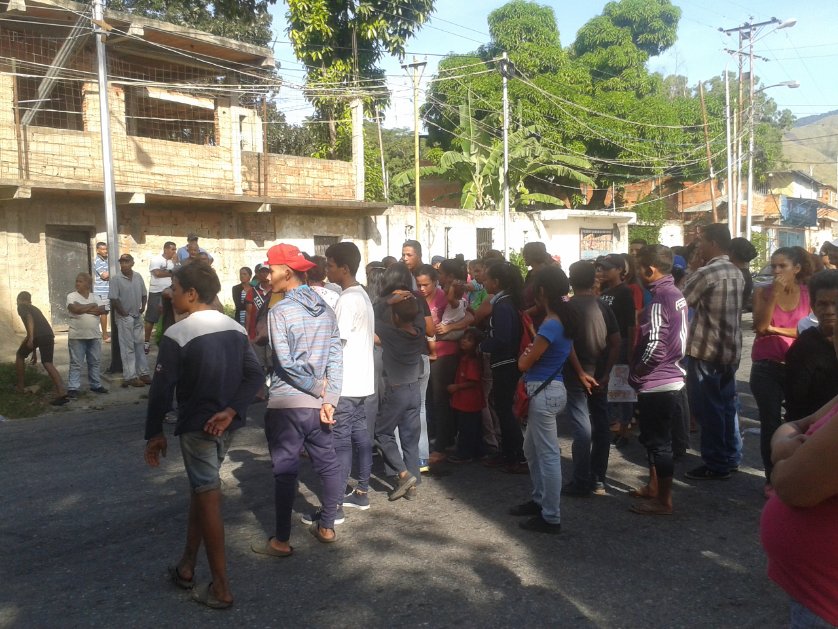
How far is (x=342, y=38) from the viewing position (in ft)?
77.8

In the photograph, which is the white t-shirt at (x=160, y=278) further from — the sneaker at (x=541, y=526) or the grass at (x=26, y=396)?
the sneaker at (x=541, y=526)

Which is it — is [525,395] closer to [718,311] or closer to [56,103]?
[718,311]

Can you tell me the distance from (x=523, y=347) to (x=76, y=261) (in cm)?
1340

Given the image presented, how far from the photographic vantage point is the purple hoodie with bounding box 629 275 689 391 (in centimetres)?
544

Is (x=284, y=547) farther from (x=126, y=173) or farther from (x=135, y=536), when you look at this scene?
(x=126, y=173)

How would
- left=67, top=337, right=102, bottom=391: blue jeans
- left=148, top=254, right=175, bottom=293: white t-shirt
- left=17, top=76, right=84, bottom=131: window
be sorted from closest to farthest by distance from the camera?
1. left=67, top=337, right=102, bottom=391: blue jeans
2. left=148, top=254, right=175, bottom=293: white t-shirt
3. left=17, top=76, right=84, bottom=131: window

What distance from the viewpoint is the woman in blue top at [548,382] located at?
16.6 feet

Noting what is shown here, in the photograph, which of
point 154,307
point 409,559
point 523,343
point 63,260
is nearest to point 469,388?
point 523,343

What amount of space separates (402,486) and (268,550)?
143 centimetres

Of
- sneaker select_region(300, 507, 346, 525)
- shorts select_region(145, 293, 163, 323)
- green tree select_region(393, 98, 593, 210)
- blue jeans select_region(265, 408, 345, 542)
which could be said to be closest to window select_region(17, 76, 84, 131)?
shorts select_region(145, 293, 163, 323)

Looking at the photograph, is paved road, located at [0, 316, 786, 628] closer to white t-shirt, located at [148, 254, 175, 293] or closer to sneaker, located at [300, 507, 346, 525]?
sneaker, located at [300, 507, 346, 525]

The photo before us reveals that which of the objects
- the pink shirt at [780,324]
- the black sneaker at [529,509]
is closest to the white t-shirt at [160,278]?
the black sneaker at [529,509]

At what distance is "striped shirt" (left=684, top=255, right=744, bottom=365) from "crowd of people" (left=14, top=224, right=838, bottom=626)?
1 centimetres

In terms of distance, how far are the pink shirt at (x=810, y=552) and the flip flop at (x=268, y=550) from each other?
330 centimetres
